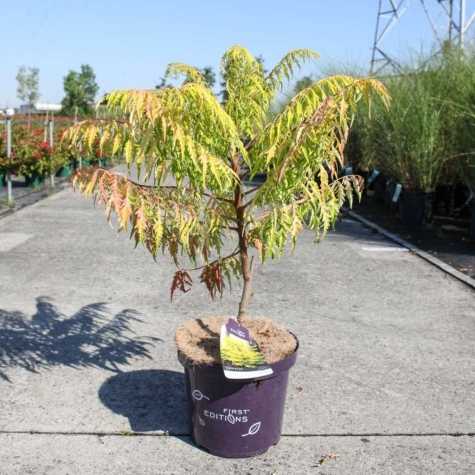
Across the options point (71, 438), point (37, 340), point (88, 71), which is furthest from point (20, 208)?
point (88, 71)

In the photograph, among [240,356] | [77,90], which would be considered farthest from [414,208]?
[77,90]

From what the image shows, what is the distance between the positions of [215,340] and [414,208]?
867 cm

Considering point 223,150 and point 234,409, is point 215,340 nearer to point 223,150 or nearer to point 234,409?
point 234,409

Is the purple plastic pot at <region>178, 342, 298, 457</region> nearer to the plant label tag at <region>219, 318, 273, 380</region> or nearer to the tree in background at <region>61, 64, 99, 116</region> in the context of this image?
the plant label tag at <region>219, 318, 273, 380</region>

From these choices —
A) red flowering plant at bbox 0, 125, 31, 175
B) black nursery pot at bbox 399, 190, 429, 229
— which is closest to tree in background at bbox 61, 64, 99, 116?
red flowering plant at bbox 0, 125, 31, 175

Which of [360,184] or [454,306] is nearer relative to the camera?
[360,184]

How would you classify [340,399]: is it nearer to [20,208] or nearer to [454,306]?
[454,306]

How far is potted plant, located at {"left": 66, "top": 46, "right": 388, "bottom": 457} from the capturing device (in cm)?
285

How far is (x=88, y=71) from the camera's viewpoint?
6219 centimetres

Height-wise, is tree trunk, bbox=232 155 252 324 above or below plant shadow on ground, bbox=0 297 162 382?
above

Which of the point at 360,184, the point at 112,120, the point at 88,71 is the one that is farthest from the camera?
the point at 88,71

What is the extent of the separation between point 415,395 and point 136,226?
2358 mm

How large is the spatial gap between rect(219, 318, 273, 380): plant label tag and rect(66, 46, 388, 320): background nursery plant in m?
0.44

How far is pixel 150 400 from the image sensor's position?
4.02 meters
